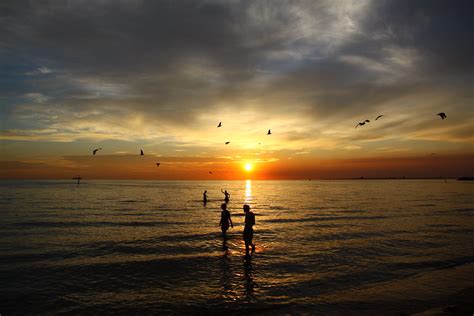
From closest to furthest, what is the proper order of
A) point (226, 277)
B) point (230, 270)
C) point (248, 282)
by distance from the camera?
point (248, 282) → point (226, 277) → point (230, 270)

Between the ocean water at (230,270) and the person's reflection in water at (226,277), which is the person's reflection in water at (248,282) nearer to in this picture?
the ocean water at (230,270)

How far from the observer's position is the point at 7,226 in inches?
1084

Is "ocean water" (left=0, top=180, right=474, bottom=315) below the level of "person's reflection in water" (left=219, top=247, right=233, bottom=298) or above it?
below

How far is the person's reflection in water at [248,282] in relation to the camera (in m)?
11.2

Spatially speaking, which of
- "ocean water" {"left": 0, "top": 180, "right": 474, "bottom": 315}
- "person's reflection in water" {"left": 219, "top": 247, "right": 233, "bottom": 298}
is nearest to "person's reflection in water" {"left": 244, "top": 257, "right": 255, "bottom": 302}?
"ocean water" {"left": 0, "top": 180, "right": 474, "bottom": 315}

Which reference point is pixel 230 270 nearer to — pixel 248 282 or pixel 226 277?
pixel 226 277

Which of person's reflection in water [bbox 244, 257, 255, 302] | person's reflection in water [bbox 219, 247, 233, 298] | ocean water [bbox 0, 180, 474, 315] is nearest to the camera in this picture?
ocean water [bbox 0, 180, 474, 315]

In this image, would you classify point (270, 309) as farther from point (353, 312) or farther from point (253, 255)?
point (253, 255)

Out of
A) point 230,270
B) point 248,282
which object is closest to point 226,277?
point 230,270

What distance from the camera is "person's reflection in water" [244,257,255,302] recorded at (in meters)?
11.2

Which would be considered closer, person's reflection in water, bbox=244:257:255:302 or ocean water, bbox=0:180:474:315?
ocean water, bbox=0:180:474:315

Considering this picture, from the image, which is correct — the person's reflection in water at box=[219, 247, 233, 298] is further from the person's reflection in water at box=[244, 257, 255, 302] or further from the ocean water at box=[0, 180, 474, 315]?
the person's reflection in water at box=[244, 257, 255, 302]

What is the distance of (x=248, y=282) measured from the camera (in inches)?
501

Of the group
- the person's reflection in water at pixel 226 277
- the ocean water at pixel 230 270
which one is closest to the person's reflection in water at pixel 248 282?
the ocean water at pixel 230 270
